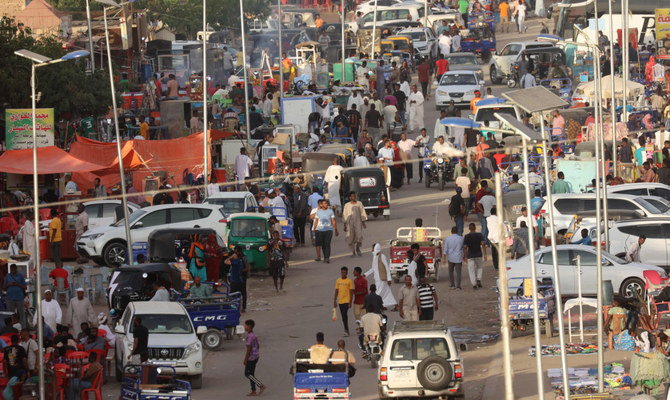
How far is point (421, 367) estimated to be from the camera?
817 inches

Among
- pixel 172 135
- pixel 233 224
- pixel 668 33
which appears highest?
pixel 668 33

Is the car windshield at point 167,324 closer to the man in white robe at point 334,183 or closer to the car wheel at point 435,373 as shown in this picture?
the car wheel at point 435,373

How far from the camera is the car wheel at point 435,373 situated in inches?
814

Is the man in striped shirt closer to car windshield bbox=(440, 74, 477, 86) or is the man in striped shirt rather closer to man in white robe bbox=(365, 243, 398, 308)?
man in white robe bbox=(365, 243, 398, 308)

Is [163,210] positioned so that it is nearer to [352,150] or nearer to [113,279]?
[113,279]

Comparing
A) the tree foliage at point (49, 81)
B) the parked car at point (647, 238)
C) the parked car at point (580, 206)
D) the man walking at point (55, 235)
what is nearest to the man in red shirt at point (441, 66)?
the tree foliage at point (49, 81)

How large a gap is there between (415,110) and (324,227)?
16.5m

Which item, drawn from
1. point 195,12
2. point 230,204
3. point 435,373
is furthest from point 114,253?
point 195,12

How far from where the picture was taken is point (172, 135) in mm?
46312

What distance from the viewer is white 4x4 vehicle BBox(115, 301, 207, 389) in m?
22.9

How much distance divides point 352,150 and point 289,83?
15191 mm

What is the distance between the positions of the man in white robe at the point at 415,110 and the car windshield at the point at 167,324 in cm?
2419

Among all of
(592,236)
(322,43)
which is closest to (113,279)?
(592,236)

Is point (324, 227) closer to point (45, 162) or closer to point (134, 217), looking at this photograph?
point (134, 217)
